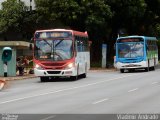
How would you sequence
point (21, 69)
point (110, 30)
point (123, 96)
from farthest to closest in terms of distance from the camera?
point (110, 30)
point (21, 69)
point (123, 96)

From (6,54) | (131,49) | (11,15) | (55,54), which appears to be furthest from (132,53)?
(11,15)

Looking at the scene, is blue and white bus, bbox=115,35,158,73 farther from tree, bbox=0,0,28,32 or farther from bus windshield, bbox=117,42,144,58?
tree, bbox=0,0,28,32

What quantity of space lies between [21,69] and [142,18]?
2171cm

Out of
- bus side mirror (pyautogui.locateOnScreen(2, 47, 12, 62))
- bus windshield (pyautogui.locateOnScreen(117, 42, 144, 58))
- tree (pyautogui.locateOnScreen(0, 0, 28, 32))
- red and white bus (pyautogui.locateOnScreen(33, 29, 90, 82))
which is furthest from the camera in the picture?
tree (pyautogui.locateOnScreen(0, 0, 28, 32))

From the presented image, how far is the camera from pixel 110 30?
5700 centimetres

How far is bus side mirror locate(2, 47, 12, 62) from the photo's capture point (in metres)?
36.7

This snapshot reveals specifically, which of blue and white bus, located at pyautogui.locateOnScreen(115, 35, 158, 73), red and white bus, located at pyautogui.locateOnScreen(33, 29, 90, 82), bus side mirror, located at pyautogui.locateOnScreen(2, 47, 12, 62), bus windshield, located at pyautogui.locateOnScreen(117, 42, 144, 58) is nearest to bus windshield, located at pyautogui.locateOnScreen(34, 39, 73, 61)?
red and white bus, located at pyautogui.locateOnScreen(33, 29, 90, 82)

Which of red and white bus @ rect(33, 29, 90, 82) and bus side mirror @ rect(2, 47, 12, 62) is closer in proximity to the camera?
red and white bus @ rect(33, 29, 90, 82)

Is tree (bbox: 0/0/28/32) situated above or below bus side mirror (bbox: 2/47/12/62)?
above

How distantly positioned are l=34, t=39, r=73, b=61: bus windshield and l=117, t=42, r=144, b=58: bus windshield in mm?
13936

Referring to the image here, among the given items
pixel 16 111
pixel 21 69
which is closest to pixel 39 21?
pixel 21 69

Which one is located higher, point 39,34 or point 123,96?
point 39,34

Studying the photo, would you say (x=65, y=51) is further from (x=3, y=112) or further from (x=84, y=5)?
(x=84, y=5)

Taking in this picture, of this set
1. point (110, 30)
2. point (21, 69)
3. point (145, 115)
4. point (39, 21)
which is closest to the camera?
point (145, 115)
